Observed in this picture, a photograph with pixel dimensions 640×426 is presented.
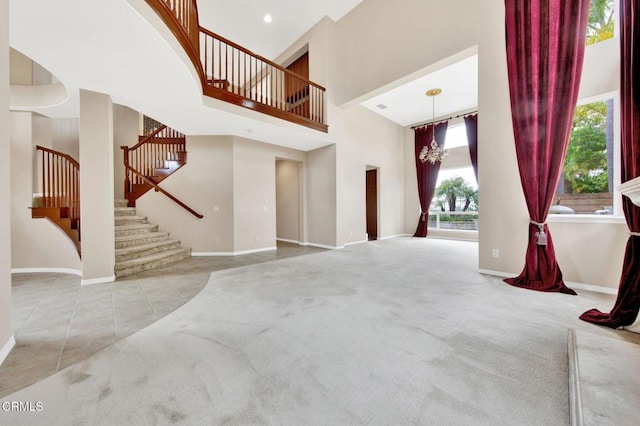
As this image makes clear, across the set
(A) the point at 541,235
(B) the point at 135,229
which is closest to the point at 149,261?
(B) the point at 135,229

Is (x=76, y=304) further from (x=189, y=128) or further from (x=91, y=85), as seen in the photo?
(x=189, y=128)

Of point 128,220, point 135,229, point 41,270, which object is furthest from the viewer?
point 128,220

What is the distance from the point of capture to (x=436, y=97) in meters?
6.57

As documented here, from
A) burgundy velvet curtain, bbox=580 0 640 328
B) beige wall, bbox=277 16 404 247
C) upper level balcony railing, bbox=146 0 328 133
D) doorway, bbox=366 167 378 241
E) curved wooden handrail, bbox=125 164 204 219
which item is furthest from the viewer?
doorway, bbox=366 167 378 241

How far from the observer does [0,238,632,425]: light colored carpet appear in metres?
1.27

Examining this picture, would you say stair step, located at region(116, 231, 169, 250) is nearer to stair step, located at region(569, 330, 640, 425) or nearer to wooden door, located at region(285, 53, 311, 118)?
wooden door, located at region(285, 53, 311, 118)

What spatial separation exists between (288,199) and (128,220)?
4074 millimetres

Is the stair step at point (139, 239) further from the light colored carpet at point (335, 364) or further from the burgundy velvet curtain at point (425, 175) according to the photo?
the burgundy velvet curtain at point (425, 175)

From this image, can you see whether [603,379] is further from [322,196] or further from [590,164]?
[322,196]

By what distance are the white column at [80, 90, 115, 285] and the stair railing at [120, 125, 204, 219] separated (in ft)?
6.27

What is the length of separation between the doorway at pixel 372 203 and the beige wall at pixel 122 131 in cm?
713

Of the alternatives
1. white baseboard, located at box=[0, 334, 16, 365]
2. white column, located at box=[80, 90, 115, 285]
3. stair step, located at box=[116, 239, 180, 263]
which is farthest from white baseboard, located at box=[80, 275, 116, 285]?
white baseboard, located at box=[0, 334, 16, 365]

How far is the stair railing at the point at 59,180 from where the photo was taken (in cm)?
435

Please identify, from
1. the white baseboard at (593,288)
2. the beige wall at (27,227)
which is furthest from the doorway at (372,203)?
the beige wall at (27,227)
